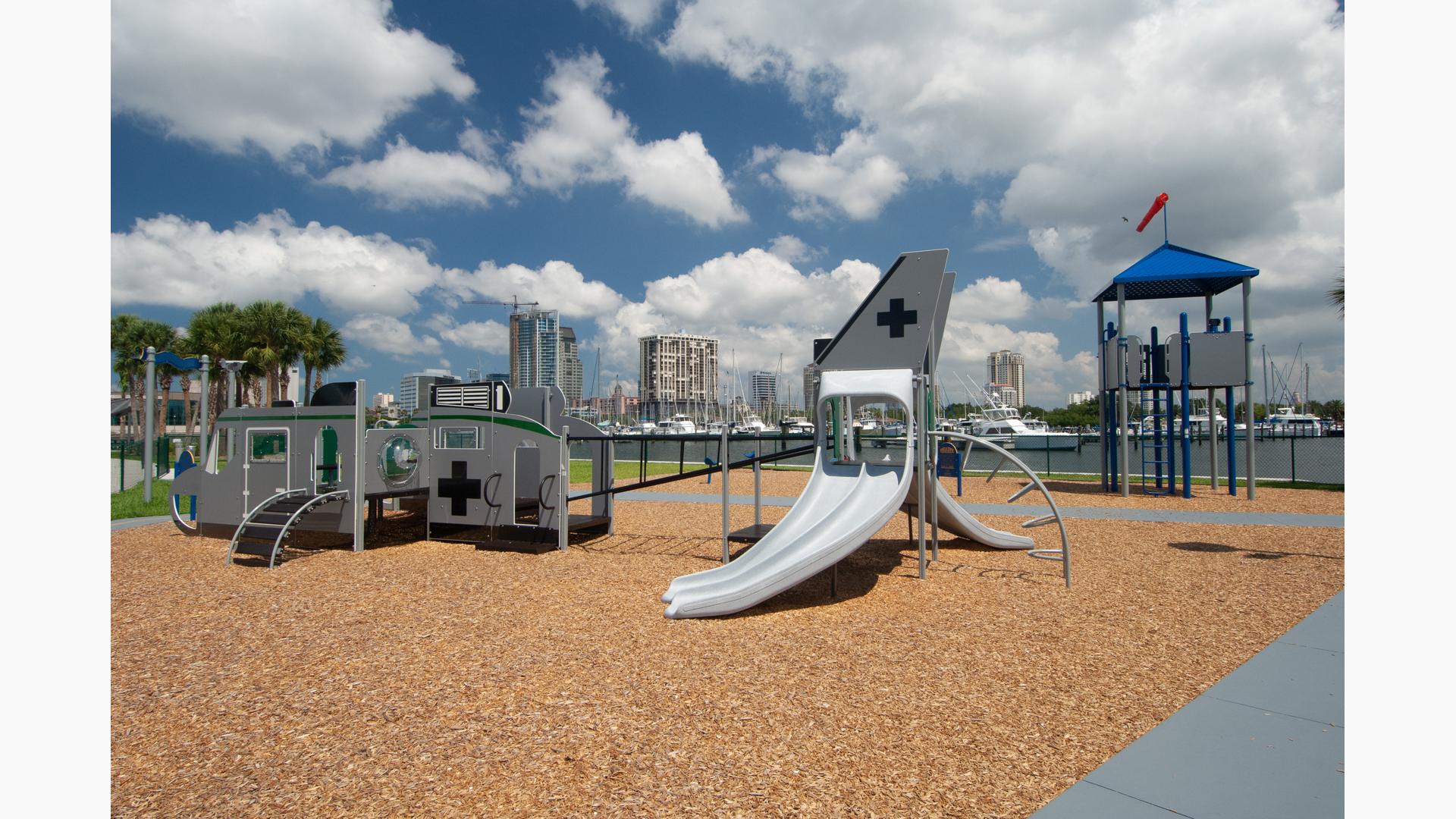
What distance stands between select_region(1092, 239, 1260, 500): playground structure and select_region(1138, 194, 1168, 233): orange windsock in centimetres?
101

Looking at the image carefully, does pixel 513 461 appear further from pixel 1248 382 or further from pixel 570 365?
pixel 570 365

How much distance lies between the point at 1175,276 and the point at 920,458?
42.1 feet

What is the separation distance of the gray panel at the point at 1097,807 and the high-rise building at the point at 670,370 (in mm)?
110885

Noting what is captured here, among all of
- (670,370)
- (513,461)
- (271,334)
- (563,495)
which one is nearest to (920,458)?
(563,495)

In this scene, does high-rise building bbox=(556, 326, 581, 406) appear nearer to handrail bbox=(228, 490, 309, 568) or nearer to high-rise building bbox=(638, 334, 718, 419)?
high-rise building bbox=(638, 334, 718, 419)

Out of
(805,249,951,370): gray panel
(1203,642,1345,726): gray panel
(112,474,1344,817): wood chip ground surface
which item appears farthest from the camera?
(805,249,951,370): gray panel

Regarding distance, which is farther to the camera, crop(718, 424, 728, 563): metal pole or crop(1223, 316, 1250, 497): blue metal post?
crop(1223, 316, 1250, 497): blue metal post

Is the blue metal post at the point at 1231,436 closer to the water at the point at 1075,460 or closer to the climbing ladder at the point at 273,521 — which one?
the water at the point at 1075,460

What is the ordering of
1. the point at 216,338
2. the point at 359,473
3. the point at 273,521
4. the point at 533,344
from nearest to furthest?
the point at 273,521
the point at 359,473
the point at 216,338
the point at 533,344

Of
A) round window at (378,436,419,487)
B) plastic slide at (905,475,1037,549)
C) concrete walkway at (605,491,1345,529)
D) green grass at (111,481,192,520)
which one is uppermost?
round window at (378,436,419,487)

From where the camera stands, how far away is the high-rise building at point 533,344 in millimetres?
100188

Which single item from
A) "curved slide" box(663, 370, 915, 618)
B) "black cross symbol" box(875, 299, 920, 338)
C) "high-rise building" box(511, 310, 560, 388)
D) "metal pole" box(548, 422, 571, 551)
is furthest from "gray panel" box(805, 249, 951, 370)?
"high-rise building" box(511, 310, 560, 388)

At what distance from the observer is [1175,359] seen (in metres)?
17.1

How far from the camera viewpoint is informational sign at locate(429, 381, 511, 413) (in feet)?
36.6
